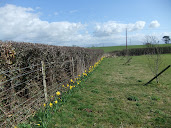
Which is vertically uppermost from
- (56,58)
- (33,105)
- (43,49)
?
(43,49)

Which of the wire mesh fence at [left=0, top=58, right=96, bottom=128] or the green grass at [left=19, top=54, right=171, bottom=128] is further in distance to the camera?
the green grass at [left=19, top=54, right=171, bottom=128]

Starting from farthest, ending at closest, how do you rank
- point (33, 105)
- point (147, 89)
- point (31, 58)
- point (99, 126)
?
1. point (147, 89)
2. point (31, 58)
3. point (33, 105)
4. point (99, 126)

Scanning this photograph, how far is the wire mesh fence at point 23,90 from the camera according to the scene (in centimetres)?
305

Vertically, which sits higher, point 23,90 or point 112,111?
point 23,90

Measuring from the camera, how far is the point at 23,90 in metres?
3.86

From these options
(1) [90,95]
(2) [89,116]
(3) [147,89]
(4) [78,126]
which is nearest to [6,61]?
(4) [78,126]

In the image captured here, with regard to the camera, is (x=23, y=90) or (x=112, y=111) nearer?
(x=23, y=90)

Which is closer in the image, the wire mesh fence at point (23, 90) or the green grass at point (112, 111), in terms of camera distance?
the wire mesh fence at point (23, 90)

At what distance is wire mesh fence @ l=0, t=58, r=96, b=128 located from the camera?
3055 mm

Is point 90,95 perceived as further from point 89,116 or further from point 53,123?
point 53,123

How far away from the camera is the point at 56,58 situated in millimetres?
5289

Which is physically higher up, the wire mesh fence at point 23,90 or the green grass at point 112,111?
the wire mesh fence at point 23,90

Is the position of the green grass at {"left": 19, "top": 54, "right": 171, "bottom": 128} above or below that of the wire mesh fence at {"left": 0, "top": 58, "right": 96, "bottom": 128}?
below

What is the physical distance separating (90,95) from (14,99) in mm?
3061
